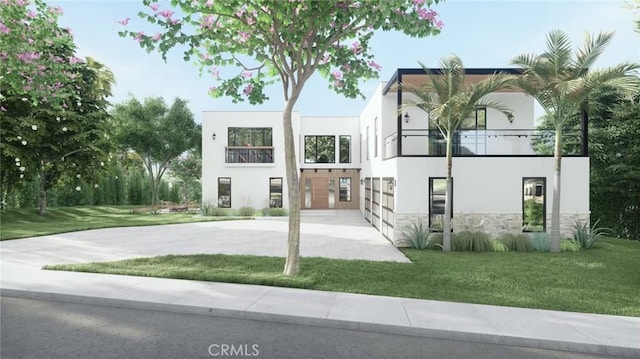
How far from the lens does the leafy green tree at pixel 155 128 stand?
27828 mm

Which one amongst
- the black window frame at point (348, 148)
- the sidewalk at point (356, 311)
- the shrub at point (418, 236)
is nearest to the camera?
the sidewalk at point (356, 311)

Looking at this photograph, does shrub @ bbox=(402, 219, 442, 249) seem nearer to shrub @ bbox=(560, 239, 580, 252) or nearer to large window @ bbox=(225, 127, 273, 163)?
shrub @ bbox=(560, 239, 580, 252)

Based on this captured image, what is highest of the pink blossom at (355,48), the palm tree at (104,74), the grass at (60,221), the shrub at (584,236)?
the palm tree at (104,74)

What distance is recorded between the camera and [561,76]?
10.7m

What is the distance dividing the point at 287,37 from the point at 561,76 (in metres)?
7.97

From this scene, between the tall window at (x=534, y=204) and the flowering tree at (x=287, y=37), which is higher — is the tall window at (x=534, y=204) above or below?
below

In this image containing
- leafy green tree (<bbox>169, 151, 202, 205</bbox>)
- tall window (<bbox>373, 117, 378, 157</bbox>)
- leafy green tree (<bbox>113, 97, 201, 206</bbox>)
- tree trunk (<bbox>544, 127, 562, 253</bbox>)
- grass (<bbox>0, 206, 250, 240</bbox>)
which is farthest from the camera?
leafy green tree (<bbox>169, 151, 202, 205</bbox>)

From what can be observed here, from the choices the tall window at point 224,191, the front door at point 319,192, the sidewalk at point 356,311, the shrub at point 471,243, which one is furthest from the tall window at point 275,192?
the sidewalk at point 356,311

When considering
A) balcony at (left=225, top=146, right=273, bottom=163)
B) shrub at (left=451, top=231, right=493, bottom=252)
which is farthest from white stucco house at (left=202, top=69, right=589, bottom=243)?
balcony at (left=225, top=146, right=273, bottom=163)

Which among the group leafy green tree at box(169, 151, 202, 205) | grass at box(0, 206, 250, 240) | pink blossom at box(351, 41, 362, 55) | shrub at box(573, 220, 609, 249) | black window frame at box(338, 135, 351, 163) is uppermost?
pink blossom at box(351, 41, 362, 55)

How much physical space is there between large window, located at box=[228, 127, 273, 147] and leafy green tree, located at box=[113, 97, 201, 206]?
266 inches

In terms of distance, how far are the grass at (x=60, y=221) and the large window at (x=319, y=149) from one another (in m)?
8.22

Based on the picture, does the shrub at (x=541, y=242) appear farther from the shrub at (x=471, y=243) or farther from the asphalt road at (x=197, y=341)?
the asphalt road at (x=197, y=341)

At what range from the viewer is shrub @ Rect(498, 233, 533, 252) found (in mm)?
11273
